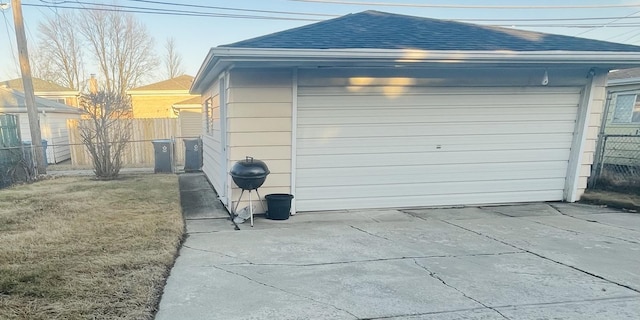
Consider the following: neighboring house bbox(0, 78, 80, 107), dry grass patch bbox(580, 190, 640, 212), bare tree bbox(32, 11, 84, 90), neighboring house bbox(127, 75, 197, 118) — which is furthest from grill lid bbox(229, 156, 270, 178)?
bare tree bbox(32, 11, 84, 90)

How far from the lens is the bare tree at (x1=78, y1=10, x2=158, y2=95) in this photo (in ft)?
63.9

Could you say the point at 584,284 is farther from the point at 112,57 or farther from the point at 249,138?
the point at 112,57

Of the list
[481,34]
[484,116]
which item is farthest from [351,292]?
[481,34]

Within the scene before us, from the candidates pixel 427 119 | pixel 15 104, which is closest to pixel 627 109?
pixel 427 119

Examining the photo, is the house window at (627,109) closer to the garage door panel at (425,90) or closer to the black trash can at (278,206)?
the garage door panel at (425,90)

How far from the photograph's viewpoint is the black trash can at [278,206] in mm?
4684

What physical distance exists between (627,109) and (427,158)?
883 centimetres

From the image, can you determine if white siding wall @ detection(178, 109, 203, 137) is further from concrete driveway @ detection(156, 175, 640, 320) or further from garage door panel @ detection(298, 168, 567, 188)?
garage door panel @ detection(298, 168, 567, 188)

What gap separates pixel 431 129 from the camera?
536 cm

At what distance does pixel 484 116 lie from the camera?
545 centimetres

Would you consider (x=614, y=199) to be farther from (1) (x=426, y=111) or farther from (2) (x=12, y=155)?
(2) (x=12, y=155)

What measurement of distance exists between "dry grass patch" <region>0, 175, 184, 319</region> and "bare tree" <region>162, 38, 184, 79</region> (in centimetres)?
2363

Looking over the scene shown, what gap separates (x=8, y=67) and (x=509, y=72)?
31.6 meters

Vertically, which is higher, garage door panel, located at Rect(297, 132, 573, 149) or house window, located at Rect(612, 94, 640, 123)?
house window, located at Rect(612, 94, 640, 123)
